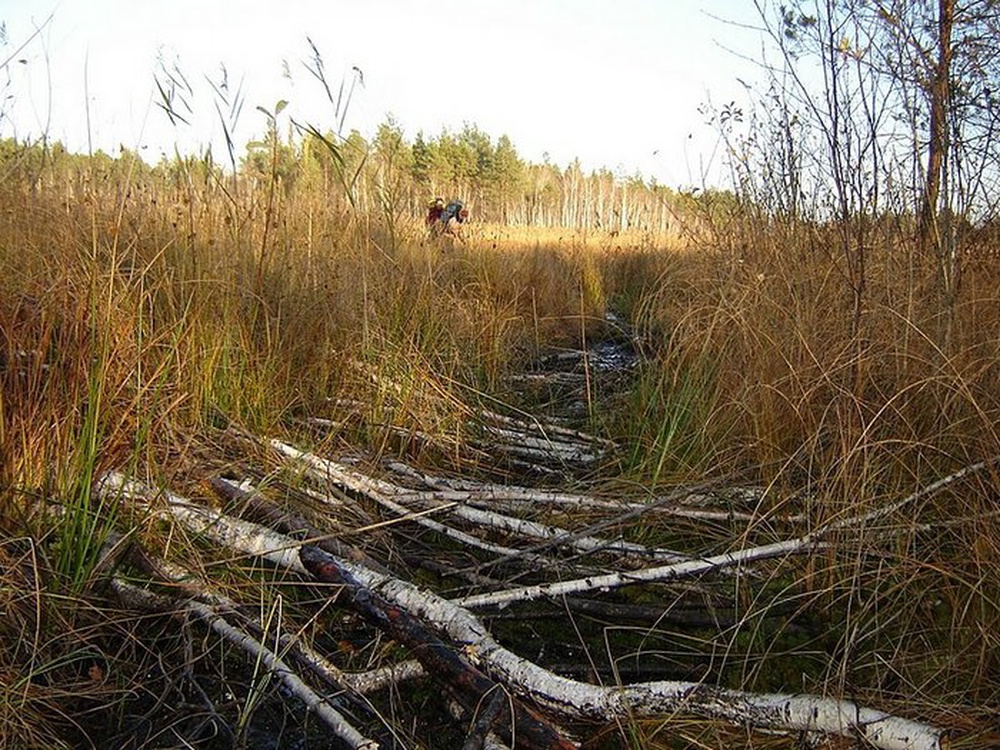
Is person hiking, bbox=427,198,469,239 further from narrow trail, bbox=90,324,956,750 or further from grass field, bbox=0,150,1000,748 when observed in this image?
narrow trail, bbox=90,324,956,750

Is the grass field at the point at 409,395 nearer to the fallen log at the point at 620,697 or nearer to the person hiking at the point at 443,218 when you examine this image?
the fallen log at the point at 620,697

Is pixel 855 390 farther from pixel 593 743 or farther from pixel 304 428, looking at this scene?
pixel 304 428

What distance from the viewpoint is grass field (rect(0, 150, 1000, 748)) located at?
1229 millimetres

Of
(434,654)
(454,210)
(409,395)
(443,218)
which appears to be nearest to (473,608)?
(434,654)

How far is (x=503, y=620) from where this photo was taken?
155 centimetres

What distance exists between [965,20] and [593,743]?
2430 millimetres

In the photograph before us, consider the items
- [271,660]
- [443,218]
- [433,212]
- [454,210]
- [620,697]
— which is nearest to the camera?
[620,697]

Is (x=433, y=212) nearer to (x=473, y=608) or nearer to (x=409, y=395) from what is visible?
(x=409, y=395)

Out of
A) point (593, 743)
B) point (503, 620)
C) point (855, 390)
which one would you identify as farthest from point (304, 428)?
point (855, 390)

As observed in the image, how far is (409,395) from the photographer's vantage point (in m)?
2.60

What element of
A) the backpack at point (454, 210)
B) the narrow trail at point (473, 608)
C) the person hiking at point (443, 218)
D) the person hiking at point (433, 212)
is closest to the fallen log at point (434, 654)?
the narrow trail at point (473, 608)

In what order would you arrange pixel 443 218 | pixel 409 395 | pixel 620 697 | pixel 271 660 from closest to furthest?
pixel 620 697, pixel 271 660, pixel 409 395, pixel 443 218

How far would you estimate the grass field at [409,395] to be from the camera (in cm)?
123

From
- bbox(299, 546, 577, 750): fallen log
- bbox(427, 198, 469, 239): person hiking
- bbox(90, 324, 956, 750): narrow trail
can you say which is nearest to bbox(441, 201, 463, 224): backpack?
bbox(427, 198, 469, 239): person hiking
